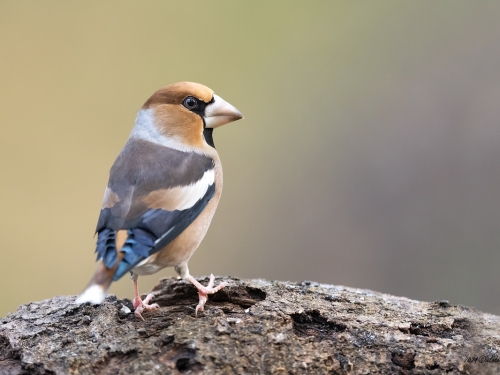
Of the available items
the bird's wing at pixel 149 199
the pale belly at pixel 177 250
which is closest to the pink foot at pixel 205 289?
the pale belly at pixel 177 250

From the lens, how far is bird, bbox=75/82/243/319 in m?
2.92

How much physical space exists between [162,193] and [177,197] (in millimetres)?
88

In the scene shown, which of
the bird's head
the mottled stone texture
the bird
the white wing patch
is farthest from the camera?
the bird's head

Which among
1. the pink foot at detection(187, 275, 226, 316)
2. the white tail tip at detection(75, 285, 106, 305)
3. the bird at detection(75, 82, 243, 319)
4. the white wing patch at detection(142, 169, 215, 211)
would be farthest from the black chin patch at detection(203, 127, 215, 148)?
the white tail tip at detection(75, 285, 106, 305)

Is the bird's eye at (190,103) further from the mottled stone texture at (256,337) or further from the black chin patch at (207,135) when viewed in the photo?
the mottled stone texture at (256,337)

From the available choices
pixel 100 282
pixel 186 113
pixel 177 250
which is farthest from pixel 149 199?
pixel 186 113

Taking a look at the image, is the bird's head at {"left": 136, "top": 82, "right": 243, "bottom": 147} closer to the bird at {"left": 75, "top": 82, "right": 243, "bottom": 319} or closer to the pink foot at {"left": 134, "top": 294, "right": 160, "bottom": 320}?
the bird at {"left": 75, "top": 82, "right": 243, "bottom": 319}

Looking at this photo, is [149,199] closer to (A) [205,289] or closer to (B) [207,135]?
(A) [205,289]

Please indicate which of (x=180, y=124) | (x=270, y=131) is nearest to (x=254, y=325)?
(x=180, y=124)

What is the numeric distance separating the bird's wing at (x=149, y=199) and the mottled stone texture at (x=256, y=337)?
38 centimetres

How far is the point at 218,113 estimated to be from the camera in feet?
13.0

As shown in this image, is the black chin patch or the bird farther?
the black chin patch

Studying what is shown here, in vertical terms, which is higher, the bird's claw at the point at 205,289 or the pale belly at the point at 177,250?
the pale belly at the point at 177,250

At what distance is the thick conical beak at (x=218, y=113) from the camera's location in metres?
3.94
